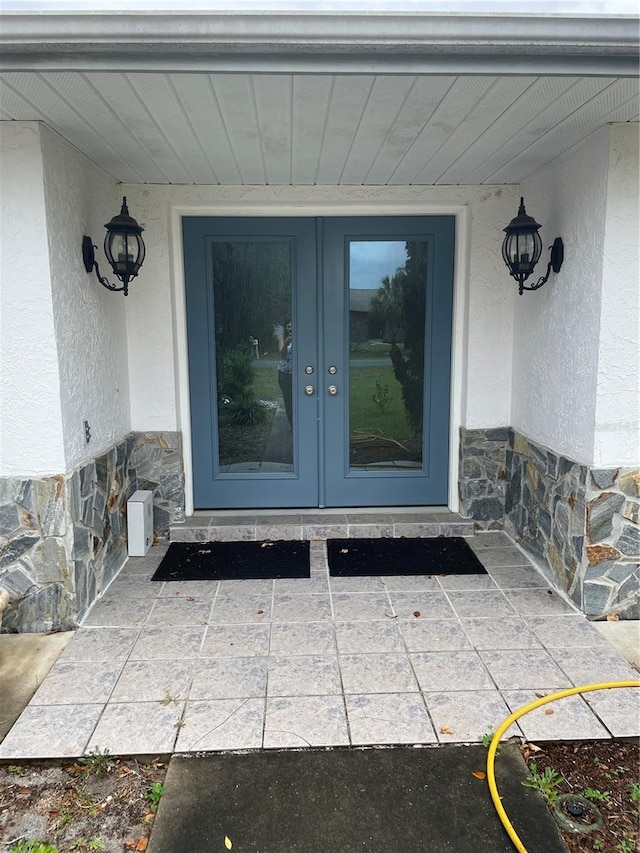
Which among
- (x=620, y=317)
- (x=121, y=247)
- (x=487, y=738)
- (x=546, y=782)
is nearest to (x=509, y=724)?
(x=487, y=738)

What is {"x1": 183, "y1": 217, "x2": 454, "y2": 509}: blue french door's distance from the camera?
3836 millimetres

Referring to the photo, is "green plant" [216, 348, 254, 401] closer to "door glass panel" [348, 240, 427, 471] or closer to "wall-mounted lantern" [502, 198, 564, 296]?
"door glass panel" [348, 240, 427, 471]

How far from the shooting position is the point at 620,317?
269 cm

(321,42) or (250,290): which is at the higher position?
(321,42)

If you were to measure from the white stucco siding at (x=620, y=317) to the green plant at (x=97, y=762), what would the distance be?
8.02ft

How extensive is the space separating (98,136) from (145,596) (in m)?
2.33

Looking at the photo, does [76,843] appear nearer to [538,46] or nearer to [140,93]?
[140,93]

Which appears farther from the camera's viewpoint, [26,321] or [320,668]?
[26,321]

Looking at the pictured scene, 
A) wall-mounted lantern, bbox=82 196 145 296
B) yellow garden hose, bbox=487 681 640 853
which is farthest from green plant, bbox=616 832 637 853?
wall-mounted lantern, bbox=82 196 145 296

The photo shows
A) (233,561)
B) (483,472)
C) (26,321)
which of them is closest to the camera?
(26,321)

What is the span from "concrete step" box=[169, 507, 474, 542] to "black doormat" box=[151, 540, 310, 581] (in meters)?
0.06

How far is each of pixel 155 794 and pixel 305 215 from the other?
3.26m

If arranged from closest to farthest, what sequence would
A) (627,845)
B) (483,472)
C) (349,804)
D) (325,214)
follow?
1. (627,845)
2. (349,804)
3. (325,214)
4. (483,472)

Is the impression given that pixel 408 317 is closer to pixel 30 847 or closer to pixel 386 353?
pixel 386 353
